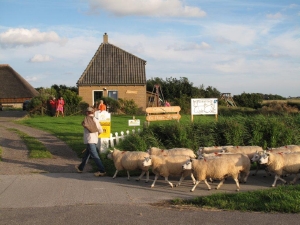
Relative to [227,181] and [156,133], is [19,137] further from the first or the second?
[227,181]

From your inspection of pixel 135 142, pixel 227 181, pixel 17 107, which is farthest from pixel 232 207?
pixel 17 107

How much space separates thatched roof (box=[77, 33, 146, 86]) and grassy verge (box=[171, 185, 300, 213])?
3146 cm

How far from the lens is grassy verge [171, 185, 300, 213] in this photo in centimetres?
828

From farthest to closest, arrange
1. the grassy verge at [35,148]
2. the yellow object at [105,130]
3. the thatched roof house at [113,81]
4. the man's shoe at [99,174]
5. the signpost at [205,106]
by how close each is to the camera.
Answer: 1. the thatched roof house at [113,81]
2. the signpost at [205,106]
3. the yellow object at [105,130]
4. the grassy verge at [35,148]
5. the man's shoe at [99,174]

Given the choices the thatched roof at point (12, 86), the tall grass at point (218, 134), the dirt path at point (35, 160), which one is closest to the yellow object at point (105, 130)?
Result: the tall grass at point (218, 134)

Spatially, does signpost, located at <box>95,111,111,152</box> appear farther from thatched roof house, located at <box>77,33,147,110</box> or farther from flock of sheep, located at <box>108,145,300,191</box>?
thatched roof house, located at <box>77,33,147,110</box>

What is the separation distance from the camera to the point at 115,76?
40.7 meters

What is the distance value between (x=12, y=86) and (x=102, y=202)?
56.3 m

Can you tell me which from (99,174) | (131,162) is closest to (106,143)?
(99,174)

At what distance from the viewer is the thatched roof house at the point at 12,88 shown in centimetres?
6097

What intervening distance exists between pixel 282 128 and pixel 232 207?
7789 mm

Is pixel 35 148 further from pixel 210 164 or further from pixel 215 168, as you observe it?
pixel 215 168

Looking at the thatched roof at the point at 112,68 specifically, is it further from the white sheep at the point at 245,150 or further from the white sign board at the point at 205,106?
the white sheep at the point at 245,150

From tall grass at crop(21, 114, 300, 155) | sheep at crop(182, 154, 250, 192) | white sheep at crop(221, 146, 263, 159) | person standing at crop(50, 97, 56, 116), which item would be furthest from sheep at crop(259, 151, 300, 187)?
person standing at crop(50, 97, 56, 116)
